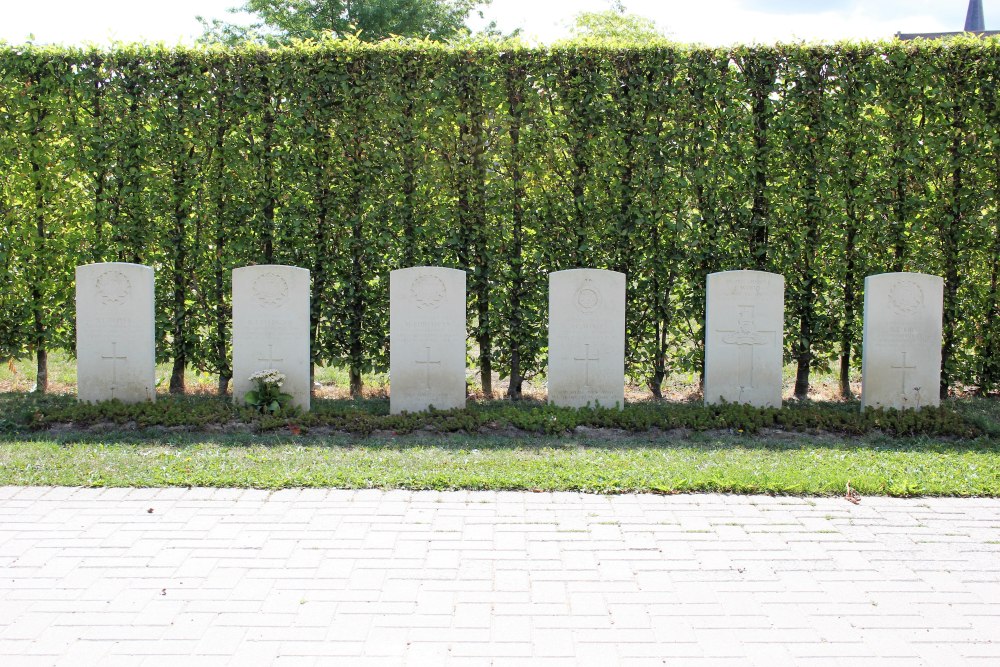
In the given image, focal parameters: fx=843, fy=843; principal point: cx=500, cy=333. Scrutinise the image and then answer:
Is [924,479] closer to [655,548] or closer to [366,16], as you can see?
[655,548]

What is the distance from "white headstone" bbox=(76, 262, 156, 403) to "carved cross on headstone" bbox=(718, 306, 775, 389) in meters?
5.52

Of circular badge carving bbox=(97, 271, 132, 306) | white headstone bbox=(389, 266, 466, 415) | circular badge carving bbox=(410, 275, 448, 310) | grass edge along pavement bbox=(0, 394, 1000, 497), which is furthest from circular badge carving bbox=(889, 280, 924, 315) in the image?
circular badge carving bbox=(97, 271, 132, 306)

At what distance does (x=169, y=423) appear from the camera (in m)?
7.16

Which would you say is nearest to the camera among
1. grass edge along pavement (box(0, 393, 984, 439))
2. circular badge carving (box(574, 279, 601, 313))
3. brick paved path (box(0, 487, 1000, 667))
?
brick paved path (box(0, 487, 1000, 667))

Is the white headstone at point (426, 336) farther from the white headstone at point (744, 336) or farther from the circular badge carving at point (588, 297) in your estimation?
the white headstone at point (744, 336)

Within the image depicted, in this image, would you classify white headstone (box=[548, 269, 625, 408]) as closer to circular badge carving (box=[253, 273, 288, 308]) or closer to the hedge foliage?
the hedge foliage

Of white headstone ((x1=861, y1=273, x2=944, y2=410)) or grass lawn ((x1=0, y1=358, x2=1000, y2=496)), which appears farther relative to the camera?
white headstone ((x1=861, y1=273, x2=944, y2=410))

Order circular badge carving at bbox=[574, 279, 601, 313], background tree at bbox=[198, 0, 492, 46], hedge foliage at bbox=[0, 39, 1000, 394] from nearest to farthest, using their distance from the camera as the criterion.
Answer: circular badge carving at bbox=[574, 279, 601, 313], hedge foliage at bbox=[0, 39, 1000, 394], background tree at bbox=[198, 0, 492, 46]

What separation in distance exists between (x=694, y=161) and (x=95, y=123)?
6275 millimetres

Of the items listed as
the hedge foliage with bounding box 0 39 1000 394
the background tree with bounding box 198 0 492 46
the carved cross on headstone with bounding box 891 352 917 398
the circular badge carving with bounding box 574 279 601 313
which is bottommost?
the carved cross on headstone with bounding box 891 352 917 398

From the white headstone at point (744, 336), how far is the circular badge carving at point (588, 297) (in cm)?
110

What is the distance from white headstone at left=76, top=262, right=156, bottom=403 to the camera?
7.93 metres

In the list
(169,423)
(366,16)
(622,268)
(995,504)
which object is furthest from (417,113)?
(366,16)

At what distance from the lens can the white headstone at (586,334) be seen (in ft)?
26.4
